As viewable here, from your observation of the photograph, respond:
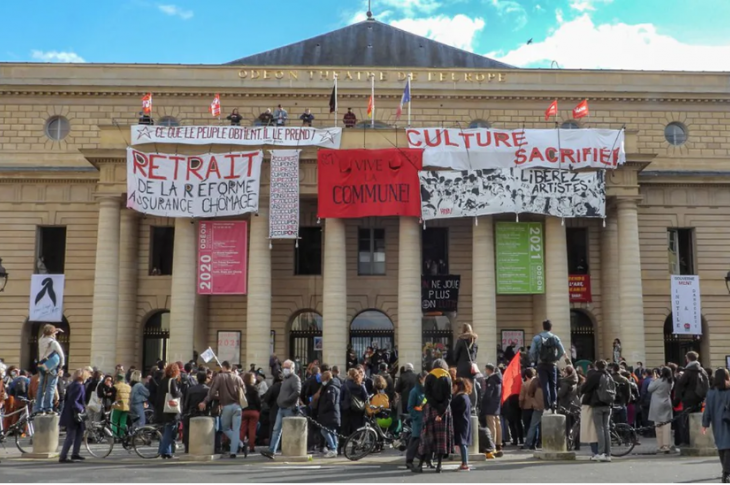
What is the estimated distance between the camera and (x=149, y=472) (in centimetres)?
1563

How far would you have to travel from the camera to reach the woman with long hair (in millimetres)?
13391

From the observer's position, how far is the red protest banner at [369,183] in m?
33.2

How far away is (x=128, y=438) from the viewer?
19.2 metres

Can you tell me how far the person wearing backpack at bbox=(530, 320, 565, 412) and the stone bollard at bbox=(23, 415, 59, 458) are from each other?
10099mm

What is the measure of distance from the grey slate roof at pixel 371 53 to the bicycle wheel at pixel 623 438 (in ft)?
87.2

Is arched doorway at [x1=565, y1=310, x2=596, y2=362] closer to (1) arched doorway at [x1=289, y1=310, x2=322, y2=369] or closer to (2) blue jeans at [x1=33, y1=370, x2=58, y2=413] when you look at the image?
(1) arched doorway at [x1=289, y1=310, x2=322, y2=369]

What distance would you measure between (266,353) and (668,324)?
18002mm

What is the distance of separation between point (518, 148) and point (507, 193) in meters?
1.79

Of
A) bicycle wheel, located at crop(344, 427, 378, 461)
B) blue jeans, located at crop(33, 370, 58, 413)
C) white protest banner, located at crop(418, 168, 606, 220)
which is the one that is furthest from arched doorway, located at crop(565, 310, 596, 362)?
blue jeans, located at crop(33, 370, 58, 413)

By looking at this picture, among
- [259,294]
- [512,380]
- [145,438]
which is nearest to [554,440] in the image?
[512,380]

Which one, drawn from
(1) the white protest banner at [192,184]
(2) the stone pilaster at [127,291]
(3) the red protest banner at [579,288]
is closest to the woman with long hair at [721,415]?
(1) the white protest banner at [192,184]

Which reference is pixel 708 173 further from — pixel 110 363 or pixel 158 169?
pixel 110 363

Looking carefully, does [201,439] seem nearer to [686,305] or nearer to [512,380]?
[512,380]

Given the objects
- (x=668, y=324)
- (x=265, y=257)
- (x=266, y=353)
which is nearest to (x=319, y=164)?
(x=265, y=257)
